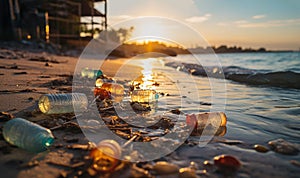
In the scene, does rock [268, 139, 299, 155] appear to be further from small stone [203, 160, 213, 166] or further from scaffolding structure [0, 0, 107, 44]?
scaffolding structure [0, 0, 107, 44]

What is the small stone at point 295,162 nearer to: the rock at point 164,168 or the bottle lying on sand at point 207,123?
the bottle lying on sand at point 207,123

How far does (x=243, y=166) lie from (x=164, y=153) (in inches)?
22.6

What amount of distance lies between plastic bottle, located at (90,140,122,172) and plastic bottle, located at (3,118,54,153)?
1.24 ft

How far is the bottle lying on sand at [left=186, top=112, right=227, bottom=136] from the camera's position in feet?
7.18

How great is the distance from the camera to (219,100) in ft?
12.9

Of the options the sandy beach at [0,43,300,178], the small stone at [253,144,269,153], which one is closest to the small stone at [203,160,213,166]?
the sandy beach at [0,43,300,178]

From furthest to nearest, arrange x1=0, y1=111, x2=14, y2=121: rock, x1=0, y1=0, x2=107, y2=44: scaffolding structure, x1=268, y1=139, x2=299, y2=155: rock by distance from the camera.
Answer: x1=0, y1=0, x2=107, y2=44: scaffolding structure, x1=0, y1=111, x2=14, y2=121: rock, x1=268, y1=139, x2=299, y2=155: rock

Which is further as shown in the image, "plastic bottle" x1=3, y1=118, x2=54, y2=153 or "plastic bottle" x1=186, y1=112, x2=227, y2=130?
"plastic bottle" x1=186, y1=112, x2=227, y2=130

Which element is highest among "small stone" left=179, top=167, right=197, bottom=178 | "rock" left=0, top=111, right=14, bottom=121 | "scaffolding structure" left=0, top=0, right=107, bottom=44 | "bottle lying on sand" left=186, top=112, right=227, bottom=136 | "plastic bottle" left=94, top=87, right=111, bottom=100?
"scaffolding structure" left=0, top=0, right=107, bottom=44

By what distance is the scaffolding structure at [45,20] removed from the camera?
546 inches

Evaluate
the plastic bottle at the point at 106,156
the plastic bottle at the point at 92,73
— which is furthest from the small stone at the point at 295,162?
the plastic bottle at the point at 92,73

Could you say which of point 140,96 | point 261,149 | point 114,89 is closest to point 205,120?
point 261,149

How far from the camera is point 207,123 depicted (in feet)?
7.49

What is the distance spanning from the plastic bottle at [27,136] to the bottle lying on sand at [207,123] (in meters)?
1.32
